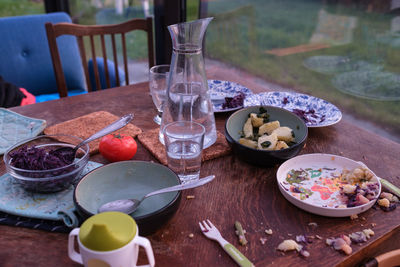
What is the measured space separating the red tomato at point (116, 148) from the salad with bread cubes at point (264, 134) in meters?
0.29

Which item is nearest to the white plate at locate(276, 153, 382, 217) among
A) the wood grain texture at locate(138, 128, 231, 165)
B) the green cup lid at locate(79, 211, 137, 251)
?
the wood grain texture at locate(138, 128, 231, 165)

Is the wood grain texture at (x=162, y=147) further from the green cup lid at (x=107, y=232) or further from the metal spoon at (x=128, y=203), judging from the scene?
the green cup lid at (x=107, y=232)

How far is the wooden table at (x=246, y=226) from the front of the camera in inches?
23.2

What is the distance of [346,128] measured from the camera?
1.07 m

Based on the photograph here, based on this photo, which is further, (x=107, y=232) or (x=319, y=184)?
(x=319, y=184)

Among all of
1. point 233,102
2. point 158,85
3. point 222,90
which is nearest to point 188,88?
point 158,85

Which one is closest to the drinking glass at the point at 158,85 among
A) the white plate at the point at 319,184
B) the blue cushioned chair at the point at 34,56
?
the white plate at the point at 319,184

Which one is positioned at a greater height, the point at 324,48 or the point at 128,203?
the point at 128,203

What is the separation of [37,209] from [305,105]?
887mm

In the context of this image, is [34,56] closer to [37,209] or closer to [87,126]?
[87,126]

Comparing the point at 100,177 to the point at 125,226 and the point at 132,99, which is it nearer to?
the point at 125,226

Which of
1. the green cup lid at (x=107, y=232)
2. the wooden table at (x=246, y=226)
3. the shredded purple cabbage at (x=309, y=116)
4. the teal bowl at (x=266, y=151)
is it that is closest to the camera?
the green cup lid at (x=107, y=232)

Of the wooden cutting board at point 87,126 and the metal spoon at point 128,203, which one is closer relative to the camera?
the metal spoon at point 128,203

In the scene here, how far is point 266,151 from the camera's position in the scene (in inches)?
31.5
